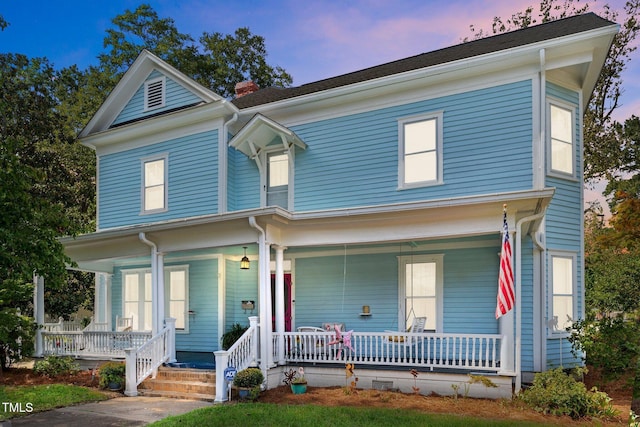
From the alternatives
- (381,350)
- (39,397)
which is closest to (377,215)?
(381,350)

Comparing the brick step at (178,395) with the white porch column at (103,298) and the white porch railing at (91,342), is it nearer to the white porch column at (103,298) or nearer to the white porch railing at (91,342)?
the white porch railing at (91,342)

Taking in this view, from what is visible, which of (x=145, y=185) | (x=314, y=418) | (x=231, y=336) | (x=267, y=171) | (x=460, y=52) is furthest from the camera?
(x=145, y=185)

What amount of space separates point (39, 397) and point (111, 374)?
145cm

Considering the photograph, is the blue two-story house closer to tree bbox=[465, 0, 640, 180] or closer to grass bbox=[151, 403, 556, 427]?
grass bbox=[151, 403, 556, 427]

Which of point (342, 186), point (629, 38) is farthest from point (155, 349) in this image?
point (629, 38)

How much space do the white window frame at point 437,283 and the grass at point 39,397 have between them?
6423 mm

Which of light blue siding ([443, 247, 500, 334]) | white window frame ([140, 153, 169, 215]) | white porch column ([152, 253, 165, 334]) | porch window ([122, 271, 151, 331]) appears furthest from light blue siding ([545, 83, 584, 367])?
porch window ([122, 271, 151, 331])

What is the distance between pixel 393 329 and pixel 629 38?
15654 mm

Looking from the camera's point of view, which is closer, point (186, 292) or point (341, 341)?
point (341, 341)

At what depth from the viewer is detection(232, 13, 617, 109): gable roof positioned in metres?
10.6

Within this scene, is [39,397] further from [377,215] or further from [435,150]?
[435,150]

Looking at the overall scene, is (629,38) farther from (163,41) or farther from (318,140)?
(163,41)

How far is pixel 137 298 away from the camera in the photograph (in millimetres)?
14969

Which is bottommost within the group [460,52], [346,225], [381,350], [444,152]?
[381,350]
